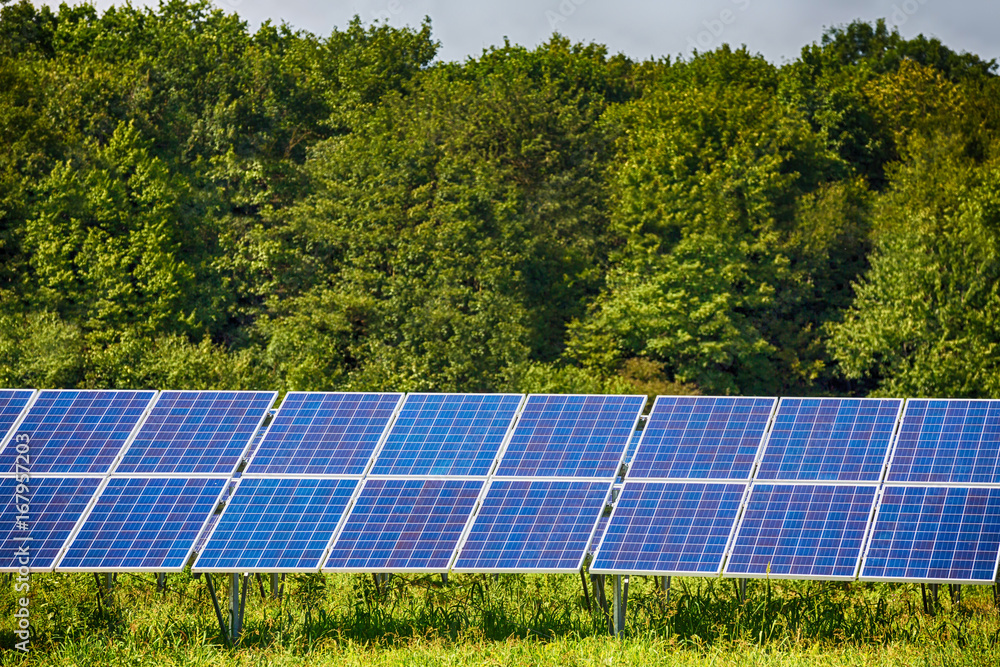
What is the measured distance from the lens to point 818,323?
61250mm

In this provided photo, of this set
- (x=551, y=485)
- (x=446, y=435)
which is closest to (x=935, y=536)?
(x=551, y=485)

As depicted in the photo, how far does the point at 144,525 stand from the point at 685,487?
8.32 metres

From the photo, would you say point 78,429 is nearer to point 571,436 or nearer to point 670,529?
point 571,436

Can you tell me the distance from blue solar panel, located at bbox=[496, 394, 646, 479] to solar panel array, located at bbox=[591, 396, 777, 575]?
0.38 meters

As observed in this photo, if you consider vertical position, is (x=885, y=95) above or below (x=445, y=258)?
above

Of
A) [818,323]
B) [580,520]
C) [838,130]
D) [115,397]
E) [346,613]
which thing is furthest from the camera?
[838,130]

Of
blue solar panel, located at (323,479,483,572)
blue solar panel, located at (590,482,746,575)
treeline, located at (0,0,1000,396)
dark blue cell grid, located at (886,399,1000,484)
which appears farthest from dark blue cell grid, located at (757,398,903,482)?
treeline, located at (0,0,1000,396)

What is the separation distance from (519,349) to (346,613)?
114 ft

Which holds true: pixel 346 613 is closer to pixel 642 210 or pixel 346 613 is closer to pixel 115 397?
pixel 115 397

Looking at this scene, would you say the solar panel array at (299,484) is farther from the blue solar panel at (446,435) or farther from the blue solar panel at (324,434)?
the blue solar panel at (446,435)

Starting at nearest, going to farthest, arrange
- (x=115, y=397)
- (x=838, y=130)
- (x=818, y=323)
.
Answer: (x=115, y=397)
(x=818, y=323)
(x=838, y=130)

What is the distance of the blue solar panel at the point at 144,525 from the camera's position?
66.0 ft

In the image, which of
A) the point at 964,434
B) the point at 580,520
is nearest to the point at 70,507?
the point at 580,520

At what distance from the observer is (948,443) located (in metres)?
21.1
